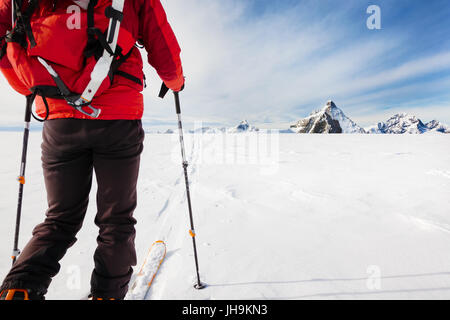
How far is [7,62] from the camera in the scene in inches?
42.9

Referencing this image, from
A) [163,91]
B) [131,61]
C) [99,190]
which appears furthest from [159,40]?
[99,190]

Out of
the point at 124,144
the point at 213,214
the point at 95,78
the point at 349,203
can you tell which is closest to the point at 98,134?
the point at 124,144

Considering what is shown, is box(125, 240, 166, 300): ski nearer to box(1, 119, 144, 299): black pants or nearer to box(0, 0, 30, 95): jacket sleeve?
box(1, 119, 144, 299): black pants

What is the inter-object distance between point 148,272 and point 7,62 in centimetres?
182

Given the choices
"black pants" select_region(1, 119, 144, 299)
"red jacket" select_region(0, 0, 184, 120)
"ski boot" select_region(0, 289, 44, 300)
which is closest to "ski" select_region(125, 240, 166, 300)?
"black pants" select_region(1, 119, 144, 299)

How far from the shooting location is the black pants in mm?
1143

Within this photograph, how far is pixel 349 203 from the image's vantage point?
321cm

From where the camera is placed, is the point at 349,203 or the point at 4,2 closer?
the point at 4,2

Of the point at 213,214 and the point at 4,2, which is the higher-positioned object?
the point at 4,2

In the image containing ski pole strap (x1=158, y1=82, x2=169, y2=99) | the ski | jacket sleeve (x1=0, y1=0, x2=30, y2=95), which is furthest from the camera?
ski pole strap (x1=158, y1=82, x2=169, y2=99)

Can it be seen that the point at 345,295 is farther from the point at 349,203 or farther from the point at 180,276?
the point at 349,203

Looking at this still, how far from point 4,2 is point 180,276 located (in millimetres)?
2192

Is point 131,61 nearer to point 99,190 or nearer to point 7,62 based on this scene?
point 7,62

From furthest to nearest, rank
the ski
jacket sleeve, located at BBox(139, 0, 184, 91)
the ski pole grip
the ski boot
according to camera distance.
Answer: the ski pole grip → the ski → jacket sleeve, located at BBox(139, 0, 184, 91) → the ski boot
